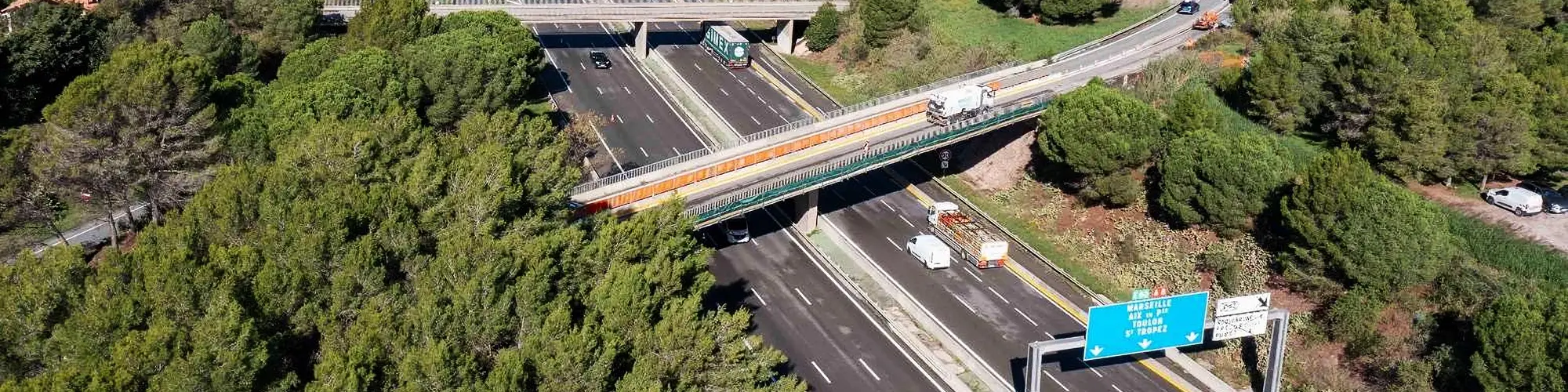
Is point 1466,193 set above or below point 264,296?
below

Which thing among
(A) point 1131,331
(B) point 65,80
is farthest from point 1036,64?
(B) point 65,80

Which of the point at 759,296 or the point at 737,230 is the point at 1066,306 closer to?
the point at 759,296

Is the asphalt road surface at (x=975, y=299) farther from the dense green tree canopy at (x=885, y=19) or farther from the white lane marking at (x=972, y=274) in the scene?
the dense green tree canopy at (x=885, y=19)

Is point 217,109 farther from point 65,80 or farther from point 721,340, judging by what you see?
point 721,340

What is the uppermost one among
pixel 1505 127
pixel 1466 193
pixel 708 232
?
pixel 1505 127

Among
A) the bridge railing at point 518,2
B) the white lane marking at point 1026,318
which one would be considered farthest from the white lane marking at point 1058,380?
the bridge railing at point 518,2
